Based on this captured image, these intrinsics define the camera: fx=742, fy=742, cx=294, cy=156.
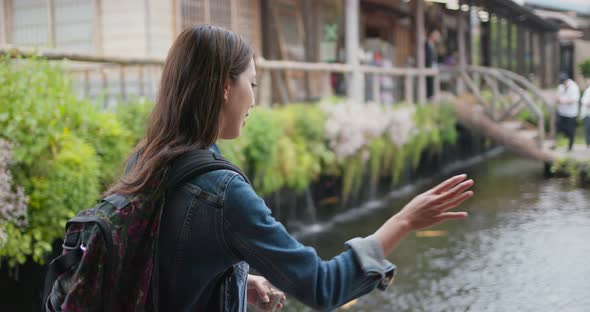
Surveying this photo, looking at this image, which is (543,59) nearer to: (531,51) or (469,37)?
(531,51)

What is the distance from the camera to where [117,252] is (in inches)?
64.6

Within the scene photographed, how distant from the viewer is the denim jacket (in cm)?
164

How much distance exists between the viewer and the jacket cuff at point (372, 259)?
1653 millimetres

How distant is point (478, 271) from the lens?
7.56m

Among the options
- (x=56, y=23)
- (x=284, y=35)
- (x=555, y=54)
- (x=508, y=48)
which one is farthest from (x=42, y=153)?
(x=555, y=54)

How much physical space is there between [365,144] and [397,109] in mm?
1714

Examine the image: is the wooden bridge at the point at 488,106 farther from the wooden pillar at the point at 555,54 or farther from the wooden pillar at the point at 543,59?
the wooden pillar at the point at 555,54

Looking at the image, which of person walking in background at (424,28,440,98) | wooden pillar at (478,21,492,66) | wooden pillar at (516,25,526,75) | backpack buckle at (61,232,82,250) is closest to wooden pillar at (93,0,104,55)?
person walking in background at (424,28,440,98)

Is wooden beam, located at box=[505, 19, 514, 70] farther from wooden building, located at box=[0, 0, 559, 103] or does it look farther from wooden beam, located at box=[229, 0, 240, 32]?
wooden beam, located at box=[229, 0, 240, 32]

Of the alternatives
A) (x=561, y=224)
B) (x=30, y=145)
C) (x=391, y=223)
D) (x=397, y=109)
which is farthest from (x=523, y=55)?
(x=391, y=223)

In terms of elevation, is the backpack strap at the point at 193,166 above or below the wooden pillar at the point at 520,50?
below

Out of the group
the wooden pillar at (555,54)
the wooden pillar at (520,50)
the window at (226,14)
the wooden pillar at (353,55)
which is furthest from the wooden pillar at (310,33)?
the wooden pillar at (555,54)

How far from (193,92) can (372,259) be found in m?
0.57

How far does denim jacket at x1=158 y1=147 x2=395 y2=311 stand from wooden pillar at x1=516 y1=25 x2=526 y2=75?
3052cm
